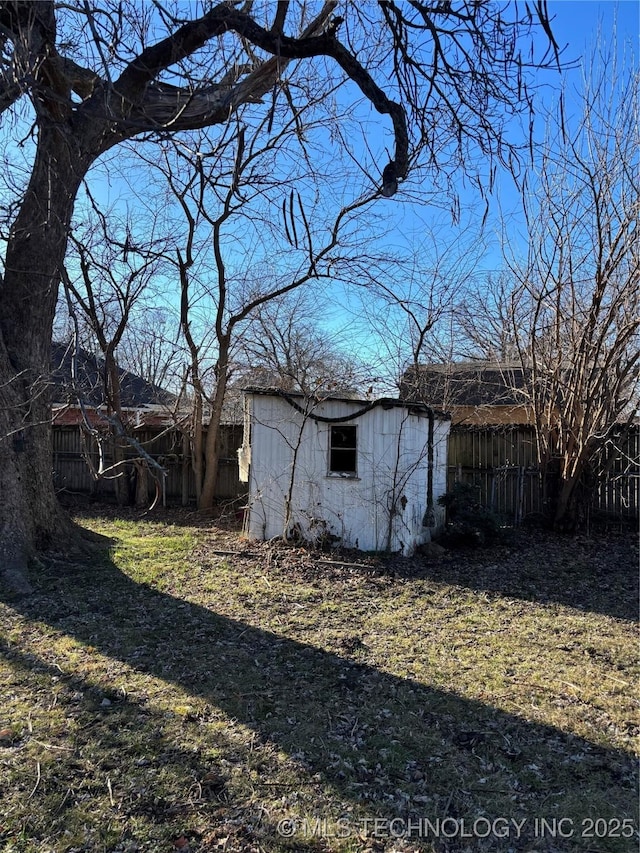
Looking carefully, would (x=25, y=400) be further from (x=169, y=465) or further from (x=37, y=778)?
(x=169, y=465)

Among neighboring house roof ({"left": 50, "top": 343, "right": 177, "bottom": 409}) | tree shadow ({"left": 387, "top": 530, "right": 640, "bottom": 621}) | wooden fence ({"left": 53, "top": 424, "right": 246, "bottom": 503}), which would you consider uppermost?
neighboring house roof ({"left": 50, "top": 343, "right": 177, "bottom": 409})

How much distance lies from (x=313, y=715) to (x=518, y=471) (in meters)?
7.47

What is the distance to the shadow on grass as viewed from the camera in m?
2.48

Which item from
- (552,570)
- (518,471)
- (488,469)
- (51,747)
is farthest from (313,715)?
(488,469)

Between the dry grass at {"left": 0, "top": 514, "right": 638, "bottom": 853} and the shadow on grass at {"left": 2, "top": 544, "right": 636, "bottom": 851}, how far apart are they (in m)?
0.01

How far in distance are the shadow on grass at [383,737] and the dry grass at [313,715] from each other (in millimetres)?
13

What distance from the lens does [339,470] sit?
26.0 feet

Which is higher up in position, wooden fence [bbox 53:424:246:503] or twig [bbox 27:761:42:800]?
wooden fence [bbox 53:424:246:503]

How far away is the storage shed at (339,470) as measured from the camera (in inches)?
298

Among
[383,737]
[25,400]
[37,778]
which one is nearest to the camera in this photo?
[37,778]

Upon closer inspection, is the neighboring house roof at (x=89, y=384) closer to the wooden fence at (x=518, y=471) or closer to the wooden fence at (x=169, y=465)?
the wooden fence at (x=169, y=465)

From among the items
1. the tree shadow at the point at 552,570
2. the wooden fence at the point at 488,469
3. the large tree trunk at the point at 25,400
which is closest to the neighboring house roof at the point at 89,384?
the large tree trunk at the point at 25,400

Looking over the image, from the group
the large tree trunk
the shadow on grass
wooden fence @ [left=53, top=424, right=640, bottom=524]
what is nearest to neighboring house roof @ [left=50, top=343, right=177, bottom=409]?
the large tree trunk

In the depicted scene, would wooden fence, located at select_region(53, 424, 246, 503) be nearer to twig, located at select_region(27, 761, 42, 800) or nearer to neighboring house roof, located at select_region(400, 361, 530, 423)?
neighboring house roof, located at select_region(400, 361, 530, 423)
